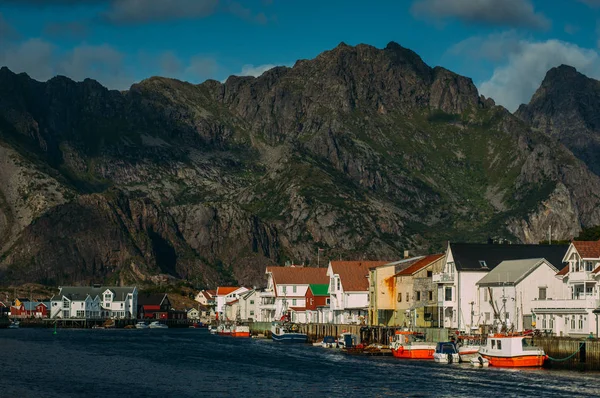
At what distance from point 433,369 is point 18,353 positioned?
2656 inches

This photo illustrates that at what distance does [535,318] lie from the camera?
11362 centimetres

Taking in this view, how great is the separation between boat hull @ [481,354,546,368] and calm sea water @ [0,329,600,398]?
5.10ft

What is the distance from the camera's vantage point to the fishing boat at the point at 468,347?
11483 cm

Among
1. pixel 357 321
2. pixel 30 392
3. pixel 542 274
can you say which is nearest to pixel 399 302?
pixel 357 321

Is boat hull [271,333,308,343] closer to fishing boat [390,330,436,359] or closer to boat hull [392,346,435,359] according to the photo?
fishing boat [390,330,436,359]

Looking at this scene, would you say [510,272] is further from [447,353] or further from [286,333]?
[286,333]

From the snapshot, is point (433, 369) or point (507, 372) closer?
point (507, 372)

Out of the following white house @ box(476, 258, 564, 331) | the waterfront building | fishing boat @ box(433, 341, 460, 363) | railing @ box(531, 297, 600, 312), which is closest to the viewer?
railing @ box(531, 297, 600, 312)

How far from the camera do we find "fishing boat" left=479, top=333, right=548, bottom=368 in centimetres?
10362

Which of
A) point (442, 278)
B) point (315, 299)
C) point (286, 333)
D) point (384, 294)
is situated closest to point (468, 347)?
point (442, 278)

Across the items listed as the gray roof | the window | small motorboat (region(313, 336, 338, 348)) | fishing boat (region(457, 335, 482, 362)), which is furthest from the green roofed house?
fishing boat (region(457, 335, 482, 362))

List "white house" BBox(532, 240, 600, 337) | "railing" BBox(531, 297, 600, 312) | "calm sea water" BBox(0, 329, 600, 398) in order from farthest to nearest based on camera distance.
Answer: "white house" BBox(532, 240, 600, 337) → "railing" BBox(531, 297, 600, 312) → "calm sea water" BBox(0, 329, 600, 398)

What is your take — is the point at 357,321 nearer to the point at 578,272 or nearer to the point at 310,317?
the point at 310,317

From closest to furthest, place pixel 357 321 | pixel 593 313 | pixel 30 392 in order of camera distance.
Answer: pixel 30 392 → pixel 593 313 → pixel 357 321
